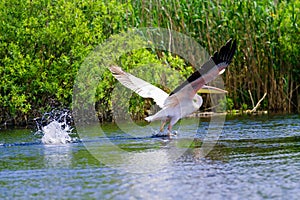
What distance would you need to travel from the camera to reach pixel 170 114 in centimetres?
1415

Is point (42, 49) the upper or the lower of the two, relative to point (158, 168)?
upper

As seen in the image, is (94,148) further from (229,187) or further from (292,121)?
(292,121)

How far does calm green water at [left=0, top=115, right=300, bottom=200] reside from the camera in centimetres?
845

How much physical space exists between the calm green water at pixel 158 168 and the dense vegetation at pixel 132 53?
339 centimetres

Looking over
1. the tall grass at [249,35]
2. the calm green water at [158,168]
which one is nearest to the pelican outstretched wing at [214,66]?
the calm green water at [158,168]

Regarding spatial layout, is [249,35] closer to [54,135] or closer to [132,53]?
[132,53]

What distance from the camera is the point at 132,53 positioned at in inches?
728

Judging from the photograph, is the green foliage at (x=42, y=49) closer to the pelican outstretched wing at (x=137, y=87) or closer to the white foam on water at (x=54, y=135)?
the white foam on water at (x=54, y=135)

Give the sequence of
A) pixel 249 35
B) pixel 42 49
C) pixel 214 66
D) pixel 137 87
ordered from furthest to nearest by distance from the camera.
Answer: pixel 249 35 < pixel 42 49 < pixel 137 87 < pixel 214 66

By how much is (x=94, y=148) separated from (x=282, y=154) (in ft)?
10.4

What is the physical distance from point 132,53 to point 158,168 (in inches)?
341

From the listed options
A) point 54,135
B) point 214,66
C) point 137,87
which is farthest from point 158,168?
point 137,87

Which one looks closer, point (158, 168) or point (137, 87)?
point (158, 168)

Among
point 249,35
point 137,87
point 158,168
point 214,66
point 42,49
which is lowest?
point 158,168
